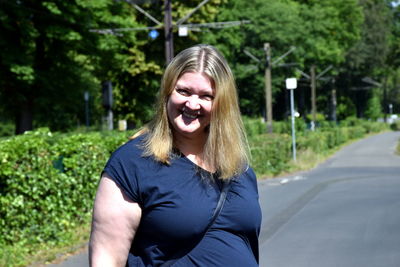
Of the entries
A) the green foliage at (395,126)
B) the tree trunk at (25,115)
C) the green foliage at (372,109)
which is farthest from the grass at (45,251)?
the green foliage at (372,109)

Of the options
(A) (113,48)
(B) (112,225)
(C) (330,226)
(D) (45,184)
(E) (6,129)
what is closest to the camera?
(B) (112,225)

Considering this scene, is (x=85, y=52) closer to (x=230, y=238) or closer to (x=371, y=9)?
(x=230, y=238)

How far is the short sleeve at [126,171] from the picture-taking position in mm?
2557

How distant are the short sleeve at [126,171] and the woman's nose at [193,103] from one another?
268 millimetres

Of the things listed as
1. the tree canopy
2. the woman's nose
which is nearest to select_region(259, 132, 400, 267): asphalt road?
the woman's nose

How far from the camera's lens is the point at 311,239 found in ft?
30.0

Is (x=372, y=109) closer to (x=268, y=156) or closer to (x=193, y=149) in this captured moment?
(x=268, y=156)

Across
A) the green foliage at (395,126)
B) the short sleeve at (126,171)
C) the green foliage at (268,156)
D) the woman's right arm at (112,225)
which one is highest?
the short sleeve at (126,171)

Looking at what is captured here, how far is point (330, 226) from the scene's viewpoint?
10.2m

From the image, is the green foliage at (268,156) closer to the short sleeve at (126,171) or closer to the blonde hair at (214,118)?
the blonde hair at (214,118)

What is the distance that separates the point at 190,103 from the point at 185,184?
1.00 feet

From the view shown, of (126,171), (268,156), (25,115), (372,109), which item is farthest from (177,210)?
(372,109)

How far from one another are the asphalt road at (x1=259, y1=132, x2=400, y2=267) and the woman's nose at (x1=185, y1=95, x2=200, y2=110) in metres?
5.17

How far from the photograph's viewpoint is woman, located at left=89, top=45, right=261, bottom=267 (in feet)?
8.41
